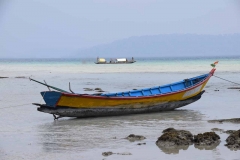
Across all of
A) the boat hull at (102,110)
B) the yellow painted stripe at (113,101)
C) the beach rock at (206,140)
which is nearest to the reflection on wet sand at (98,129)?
the boat hull at (102,110)

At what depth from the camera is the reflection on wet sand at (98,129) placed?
1069 cm

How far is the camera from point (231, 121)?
Result: 43.7 feet

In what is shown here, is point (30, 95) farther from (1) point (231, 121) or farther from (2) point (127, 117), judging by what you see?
(1) point (231, 121)

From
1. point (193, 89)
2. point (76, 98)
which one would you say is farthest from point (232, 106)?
point (76, 98)

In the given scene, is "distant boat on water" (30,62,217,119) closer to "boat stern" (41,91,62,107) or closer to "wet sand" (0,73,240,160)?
"boat stern" (41,91,62,107)

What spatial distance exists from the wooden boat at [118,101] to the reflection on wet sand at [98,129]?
25 centimetres

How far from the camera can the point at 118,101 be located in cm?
1499

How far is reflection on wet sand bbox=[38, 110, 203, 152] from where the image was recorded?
35.1 feet

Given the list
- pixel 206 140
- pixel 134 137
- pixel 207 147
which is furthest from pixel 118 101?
pixel 207 147

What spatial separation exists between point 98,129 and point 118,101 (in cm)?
238

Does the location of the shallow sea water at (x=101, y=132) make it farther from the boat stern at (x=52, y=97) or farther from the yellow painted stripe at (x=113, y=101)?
the boat stern at (x=52, y=97)

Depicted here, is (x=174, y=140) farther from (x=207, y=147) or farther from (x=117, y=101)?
(x=117, y=101)

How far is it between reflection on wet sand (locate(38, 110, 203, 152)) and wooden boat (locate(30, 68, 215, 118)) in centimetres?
25

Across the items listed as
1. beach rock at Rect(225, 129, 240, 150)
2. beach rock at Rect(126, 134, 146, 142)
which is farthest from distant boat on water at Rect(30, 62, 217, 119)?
beach rock at Rect(225, 129, 240, 150)
